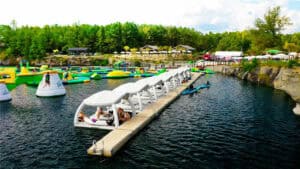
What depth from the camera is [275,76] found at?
225 feet

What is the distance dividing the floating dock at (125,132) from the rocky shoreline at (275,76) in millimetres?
18803

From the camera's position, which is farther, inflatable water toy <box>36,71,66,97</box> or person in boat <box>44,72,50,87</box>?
person in boat <box>44,72,50,87</box>

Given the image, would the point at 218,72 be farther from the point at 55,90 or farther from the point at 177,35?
the point at 177,35

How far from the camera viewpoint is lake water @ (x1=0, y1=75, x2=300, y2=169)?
77.8 feet

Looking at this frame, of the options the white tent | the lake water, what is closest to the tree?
the white tent

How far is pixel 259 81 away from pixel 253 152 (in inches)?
2001

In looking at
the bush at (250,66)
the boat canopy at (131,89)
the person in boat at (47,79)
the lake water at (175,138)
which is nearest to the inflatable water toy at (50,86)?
the person in boat at (47,79)

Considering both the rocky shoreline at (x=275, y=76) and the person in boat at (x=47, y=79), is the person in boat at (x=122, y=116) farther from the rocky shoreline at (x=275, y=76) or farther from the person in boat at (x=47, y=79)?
the person in boat at (x=47, y=79)

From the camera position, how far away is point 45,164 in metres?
23.3

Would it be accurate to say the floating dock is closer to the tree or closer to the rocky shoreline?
the rocky shoreline

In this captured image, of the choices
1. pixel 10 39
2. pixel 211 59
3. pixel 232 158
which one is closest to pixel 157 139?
pixel 232 158

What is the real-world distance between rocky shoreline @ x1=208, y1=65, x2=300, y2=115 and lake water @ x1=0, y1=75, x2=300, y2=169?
9.57ft

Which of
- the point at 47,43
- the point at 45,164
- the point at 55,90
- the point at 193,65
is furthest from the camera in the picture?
the point at 47,43

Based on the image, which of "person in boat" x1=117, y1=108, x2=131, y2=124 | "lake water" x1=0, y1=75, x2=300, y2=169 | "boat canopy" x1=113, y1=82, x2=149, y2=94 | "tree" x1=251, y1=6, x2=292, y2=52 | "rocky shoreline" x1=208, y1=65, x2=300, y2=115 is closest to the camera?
"lake water" x1=0, y1=75, x2=300, y2=169
